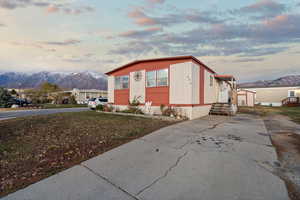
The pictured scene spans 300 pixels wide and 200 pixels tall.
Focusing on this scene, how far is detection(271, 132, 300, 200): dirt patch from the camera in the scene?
259 cm

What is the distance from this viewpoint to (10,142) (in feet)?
16.3

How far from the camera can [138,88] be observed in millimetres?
12547

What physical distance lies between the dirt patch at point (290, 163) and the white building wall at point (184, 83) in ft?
17.7

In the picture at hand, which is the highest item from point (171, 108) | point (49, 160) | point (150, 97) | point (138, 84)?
point (138, 84)

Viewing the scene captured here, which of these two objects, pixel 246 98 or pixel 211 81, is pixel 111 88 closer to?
pixel 211 81

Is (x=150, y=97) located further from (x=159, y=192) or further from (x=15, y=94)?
(x=15, y=94)

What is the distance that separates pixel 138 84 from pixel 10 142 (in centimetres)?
883

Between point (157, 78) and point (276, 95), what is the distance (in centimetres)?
2823

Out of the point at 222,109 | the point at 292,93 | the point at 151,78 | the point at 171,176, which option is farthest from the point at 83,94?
the point at 292,93

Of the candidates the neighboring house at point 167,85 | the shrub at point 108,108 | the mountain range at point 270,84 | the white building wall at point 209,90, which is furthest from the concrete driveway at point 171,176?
the mountain range at point 270,84

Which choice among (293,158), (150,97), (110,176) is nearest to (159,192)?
(110,176)

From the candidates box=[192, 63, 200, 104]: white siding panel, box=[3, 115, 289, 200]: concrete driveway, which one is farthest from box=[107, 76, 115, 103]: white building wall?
box=[3, 115, 289, 200]: concrete driveway

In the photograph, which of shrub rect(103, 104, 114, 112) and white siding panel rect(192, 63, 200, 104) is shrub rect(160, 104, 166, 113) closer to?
white siding panel rect(192, 63, 200, 104)

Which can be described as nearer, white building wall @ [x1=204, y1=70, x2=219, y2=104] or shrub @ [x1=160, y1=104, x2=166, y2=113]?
shrub @ [x1=160, y1=104, x2=166, y2=113]
